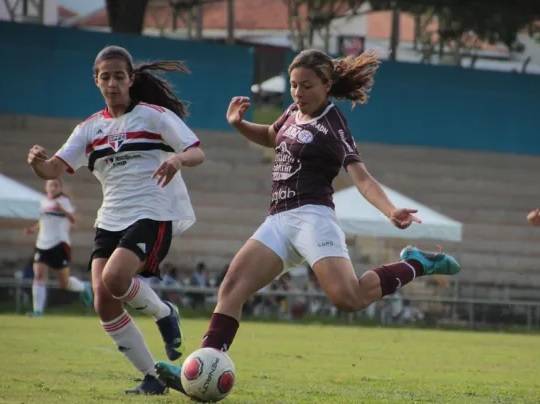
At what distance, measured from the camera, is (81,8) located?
4684 centimetres

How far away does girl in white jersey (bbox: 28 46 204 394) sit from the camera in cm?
877

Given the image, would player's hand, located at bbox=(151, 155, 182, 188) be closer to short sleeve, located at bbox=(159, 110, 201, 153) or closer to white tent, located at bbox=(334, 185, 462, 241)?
short sleeve, located at bbox=(159, 110, 201, 153)

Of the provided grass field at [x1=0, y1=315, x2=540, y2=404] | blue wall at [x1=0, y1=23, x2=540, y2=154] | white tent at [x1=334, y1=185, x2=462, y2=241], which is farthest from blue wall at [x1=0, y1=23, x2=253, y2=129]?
grass field at [x1=0, y1=315, x2=540, y2=404]

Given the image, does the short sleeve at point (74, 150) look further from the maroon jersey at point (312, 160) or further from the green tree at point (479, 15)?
the green tree at point (479, 15)

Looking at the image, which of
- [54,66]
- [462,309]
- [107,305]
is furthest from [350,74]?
[54,66]

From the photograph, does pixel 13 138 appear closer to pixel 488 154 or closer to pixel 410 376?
pixel 488 154

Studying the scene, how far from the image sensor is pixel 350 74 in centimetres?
876

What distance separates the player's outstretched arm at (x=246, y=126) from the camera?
890cm

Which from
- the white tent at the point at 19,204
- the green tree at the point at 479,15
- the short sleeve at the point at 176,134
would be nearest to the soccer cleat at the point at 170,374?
the short sleeve at the point at 176,134

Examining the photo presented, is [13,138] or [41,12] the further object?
[41,12]

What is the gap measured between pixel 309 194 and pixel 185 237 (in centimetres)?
1959

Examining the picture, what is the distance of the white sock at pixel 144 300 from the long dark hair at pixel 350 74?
1.69 m

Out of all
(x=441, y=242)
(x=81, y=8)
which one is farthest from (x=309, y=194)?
(x=81, y=8)

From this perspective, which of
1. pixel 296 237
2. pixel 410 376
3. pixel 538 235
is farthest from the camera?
pixel 538 235
